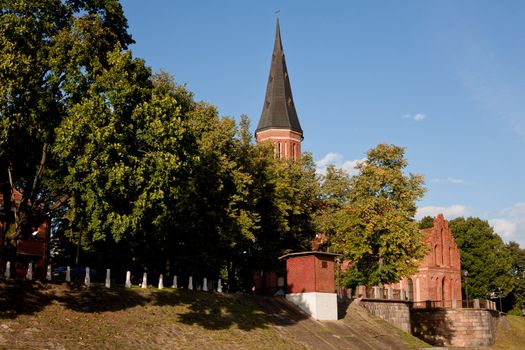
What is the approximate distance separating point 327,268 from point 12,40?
21.6 metres

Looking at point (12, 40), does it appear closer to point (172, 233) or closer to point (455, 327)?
point (172, 233)

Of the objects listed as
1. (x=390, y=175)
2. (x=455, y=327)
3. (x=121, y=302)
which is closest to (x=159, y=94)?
(x=121, y=302)

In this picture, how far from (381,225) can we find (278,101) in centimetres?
5491

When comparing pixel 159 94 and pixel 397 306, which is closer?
pixel 159 94

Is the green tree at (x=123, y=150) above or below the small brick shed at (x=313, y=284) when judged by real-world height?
above

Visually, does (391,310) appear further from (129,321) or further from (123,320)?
(123,320)

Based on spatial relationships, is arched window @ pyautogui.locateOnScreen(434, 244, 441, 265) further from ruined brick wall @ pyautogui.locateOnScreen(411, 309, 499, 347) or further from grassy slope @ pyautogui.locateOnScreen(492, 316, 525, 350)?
ruined brick wall @ pyautogui.locateOnScreen(411, 309, 499, 347)

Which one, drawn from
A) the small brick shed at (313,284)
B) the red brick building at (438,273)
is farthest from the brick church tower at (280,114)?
the small brick shed at (313,284)

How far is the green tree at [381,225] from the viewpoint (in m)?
46.3

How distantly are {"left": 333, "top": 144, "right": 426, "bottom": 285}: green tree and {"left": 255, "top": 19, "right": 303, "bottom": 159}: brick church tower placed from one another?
44816 mm

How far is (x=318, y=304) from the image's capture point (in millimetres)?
34375

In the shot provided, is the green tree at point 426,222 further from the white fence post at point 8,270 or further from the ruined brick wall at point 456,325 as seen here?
the white fence post at point 8,270

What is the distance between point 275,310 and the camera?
32.8 metres

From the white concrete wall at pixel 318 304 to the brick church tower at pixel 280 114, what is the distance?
61305 millimetres
